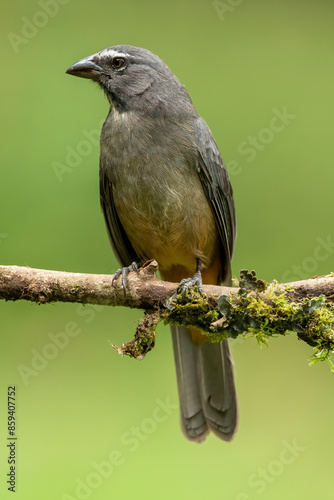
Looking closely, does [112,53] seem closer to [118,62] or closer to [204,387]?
[118,62]

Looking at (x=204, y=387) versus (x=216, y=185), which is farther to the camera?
(x=204, y=387)

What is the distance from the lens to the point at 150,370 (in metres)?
4.37

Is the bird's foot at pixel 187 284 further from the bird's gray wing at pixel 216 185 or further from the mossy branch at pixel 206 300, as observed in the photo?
the bird's gray wing at pixel 216 185

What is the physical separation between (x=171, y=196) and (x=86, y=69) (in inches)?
36.7

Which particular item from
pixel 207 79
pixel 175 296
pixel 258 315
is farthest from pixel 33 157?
pixel 258 315

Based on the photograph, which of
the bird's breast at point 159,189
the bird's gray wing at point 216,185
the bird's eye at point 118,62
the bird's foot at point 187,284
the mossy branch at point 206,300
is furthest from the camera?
the bird's eye at point 118,62

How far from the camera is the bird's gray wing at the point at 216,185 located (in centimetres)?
386

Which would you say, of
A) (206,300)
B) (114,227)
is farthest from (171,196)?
(206,300)

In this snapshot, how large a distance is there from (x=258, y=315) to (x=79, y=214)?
6.40 feet

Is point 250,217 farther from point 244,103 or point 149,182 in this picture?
point 149,182

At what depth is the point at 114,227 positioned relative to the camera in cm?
410

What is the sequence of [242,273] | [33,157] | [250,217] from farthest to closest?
1. [250,217]
2. [33,157]
3. [242,273]

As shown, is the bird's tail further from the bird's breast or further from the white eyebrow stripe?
the white eyebrow stripe

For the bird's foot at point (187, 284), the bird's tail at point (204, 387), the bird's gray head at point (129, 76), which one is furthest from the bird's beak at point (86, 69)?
the bird's tail at point (204, 387)
